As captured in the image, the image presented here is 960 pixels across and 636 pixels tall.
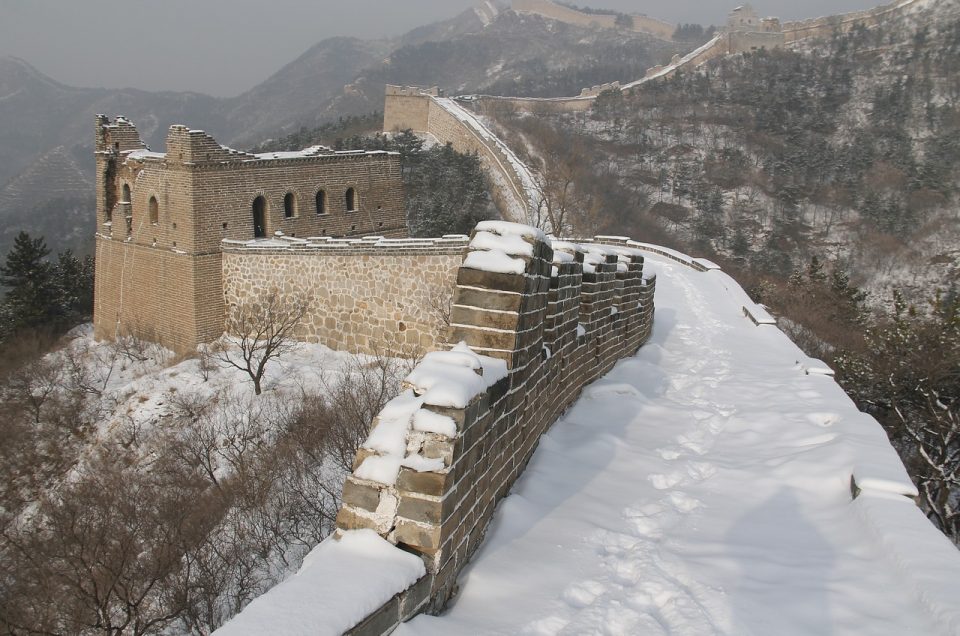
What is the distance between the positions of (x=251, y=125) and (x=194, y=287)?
19312 cm

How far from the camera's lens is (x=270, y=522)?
9422 mm

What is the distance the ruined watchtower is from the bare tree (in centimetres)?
109

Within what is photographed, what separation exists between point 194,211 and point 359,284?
5369mm

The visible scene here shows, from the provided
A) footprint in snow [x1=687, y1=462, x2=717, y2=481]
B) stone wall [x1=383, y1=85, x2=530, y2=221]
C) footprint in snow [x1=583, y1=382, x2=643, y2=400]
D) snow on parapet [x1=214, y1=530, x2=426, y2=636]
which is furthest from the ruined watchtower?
stone wall [x1=383, y1=85, x2=530, y2=221]

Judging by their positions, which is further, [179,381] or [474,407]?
[179,381]

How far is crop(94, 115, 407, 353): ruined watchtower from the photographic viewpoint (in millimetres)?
18625

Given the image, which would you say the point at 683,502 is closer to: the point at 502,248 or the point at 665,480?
the point at 665,480

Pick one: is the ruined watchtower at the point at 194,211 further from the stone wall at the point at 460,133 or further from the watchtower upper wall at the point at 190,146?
the stone wall at the point at 460,133

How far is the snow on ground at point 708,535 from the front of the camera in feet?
10.2

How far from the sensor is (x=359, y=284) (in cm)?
1702

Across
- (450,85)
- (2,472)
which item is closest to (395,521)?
(2,472)

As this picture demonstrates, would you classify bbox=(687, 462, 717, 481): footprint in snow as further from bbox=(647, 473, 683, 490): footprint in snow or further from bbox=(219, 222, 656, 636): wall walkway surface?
bbox=(219, 222, 656, 636): wall walkway surface

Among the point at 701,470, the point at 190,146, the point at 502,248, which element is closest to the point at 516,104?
the point at 190,146

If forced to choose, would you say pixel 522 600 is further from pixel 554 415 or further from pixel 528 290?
pixel 554 415
